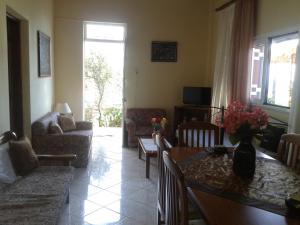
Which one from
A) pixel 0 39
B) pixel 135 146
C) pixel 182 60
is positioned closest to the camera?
pixel 0 39

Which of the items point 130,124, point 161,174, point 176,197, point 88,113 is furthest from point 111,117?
point 176,197

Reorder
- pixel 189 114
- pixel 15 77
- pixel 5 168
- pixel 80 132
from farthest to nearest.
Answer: pixel 189 114
pixel 80 132
pixel 15 77
pixel 5 168

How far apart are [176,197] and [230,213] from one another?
28 cm

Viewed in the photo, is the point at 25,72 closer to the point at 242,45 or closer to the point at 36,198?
the point at 36,198

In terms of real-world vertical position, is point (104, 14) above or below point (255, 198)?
above

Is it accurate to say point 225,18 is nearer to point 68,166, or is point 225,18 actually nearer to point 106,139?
point 106,139

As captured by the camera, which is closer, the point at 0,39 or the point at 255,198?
the point at 255,198

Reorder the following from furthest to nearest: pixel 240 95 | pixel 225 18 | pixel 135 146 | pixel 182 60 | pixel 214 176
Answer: pixel 182 60 < pixel 135 146 < pixel 225 18 < pixel 240 95 < pixel 214 176

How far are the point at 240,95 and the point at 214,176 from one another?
2794 millimetres

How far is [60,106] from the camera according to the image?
5352mm

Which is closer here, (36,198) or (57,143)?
(36,198)

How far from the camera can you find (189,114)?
5832 mm

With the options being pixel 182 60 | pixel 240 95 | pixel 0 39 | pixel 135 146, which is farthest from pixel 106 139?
pixel 0 39

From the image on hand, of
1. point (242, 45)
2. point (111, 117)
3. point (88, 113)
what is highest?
point (242, 45)
